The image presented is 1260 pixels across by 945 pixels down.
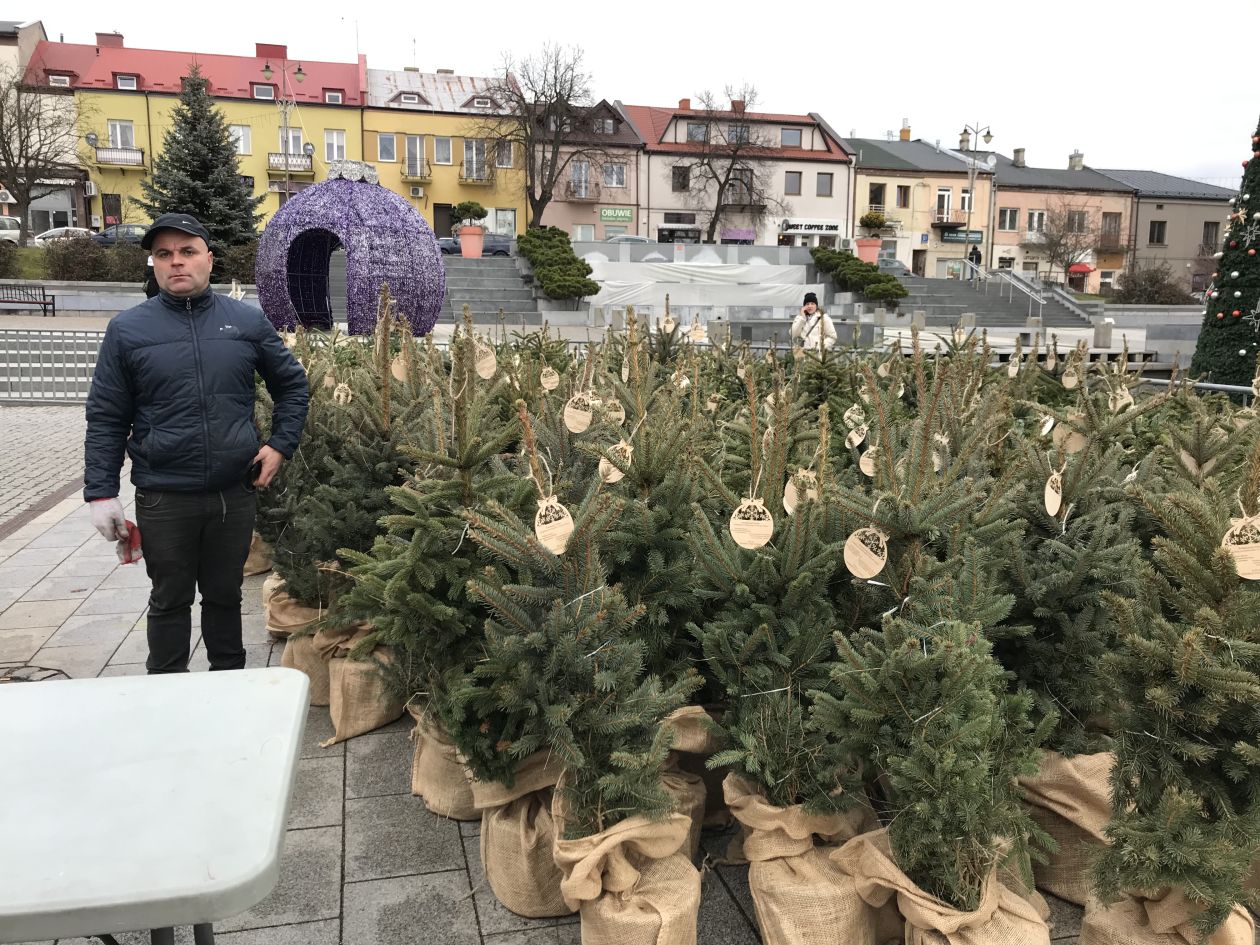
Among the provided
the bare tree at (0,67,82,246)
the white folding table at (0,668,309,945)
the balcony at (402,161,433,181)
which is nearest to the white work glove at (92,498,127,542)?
the white folding table at (0,668,309,945)

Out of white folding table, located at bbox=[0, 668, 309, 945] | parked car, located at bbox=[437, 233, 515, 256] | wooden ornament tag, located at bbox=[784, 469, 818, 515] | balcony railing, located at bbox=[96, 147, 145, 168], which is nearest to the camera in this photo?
white folding table, located at bbox=[0, 668, 309, 945]

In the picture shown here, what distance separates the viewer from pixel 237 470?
11.8ft

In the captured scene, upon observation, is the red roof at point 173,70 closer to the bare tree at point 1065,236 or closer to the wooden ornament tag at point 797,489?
the bare tree at point 1065,236

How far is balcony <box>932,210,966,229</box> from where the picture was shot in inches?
2165

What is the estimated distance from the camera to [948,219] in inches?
2184

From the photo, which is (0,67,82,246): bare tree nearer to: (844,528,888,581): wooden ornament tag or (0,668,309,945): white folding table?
(0,668,309,945): white folding table

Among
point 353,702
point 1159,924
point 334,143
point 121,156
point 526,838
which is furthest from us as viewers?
point 334,143

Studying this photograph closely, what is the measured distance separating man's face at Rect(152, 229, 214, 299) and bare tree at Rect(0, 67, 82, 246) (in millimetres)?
38207

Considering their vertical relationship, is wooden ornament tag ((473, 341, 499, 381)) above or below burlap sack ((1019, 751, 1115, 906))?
above

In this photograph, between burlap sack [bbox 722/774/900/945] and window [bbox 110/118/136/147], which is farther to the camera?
window [bbox 110/118/136/147]

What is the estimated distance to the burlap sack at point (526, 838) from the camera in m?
2.74

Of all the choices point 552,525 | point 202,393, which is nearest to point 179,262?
point 202,393

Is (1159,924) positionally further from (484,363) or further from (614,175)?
(614,175)

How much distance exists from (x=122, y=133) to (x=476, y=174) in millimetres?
17698
